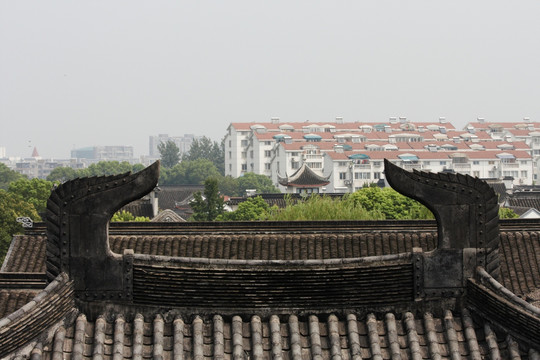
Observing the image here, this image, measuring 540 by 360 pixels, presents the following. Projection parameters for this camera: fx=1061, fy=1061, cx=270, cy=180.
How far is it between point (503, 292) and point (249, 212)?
59058mm

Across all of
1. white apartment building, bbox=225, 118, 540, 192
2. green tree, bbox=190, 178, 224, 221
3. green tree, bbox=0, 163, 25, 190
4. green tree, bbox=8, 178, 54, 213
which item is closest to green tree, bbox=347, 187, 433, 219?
green tree, bbox=190, 178, 224, 221

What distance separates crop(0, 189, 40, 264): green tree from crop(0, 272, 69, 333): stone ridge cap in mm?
37125

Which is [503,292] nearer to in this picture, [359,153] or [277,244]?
[277,244]

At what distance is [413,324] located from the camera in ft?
33.1

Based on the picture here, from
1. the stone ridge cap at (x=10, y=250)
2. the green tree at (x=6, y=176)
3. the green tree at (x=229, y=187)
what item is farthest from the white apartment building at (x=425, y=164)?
the stone ridge cap at (x=10, y=250)

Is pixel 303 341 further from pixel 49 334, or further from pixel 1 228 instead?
pixel 1 228

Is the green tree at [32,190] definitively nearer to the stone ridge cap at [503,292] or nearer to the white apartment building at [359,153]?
the stone ridge cap at [503,292]

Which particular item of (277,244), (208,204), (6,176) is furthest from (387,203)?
(6,176)

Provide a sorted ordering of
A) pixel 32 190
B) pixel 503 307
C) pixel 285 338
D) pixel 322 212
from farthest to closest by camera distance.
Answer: pixel 32 190
pixel 322 212
pixel 285 338
pixel 503 307

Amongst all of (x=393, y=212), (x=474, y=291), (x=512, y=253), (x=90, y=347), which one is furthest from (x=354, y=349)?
(x=393, y=212)

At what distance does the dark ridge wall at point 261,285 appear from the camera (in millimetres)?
10062

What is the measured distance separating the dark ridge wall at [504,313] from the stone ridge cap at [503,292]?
22 mm

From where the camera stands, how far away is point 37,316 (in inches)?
373

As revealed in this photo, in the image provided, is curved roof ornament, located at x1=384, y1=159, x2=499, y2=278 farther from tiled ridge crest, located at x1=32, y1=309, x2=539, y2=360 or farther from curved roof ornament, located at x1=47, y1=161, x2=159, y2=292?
curved roof ornament, located at x1=47, y1=161, x2=159, y2=292
